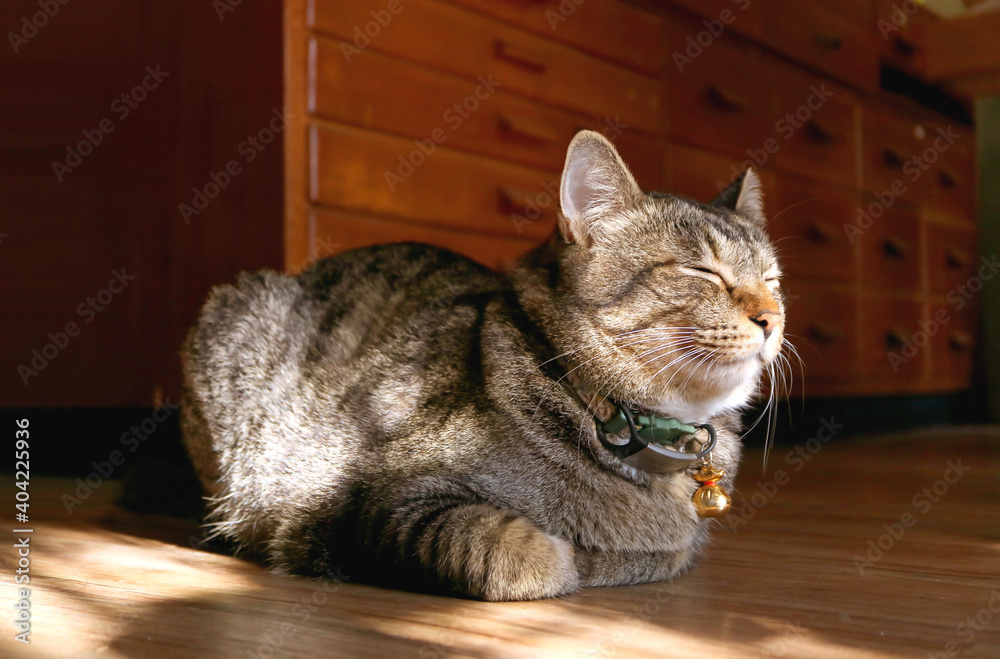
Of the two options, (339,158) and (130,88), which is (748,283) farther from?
(130,88)

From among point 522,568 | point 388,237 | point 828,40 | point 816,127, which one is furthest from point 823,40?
point 522,568

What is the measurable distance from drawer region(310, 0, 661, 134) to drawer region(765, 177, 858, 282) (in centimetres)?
66

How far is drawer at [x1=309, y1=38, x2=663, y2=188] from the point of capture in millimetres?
1964

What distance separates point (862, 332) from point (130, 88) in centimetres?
262

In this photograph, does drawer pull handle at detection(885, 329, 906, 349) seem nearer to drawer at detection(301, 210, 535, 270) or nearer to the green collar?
drawer at detection(301, 210, 535, 270)

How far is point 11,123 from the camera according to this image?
2.36m

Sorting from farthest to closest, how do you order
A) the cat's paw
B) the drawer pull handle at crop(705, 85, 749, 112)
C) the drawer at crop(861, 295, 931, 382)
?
1. the drawer at crop(861, 295, 931, 382)
2. the drawer pull handle at crop(705, 85, 749, 112)
3. the cat's paw

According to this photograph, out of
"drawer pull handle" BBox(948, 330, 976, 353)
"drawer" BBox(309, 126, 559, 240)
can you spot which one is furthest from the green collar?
"drawer pull handle" BBox(948, 330, 976, 353)

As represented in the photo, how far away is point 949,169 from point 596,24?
223cm

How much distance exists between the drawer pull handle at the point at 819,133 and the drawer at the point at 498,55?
31.8 inches

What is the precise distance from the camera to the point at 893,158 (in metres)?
3.64

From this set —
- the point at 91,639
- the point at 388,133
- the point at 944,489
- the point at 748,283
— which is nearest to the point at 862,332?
the point at 944,489

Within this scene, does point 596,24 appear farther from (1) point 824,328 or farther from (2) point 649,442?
(2) point 649,442

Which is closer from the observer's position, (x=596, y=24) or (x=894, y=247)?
(x=596, y=24)
